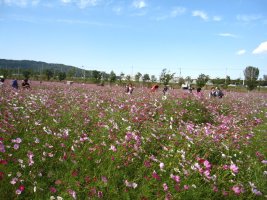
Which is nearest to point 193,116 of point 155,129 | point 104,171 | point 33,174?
point 155,129

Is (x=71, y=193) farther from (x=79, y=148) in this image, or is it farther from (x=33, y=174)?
(x=79, y=148)

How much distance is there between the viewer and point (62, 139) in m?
4.47

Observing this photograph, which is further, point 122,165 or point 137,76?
point 137,76

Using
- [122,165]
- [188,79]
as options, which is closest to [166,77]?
[188,79]

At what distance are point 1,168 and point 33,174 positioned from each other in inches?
14.1

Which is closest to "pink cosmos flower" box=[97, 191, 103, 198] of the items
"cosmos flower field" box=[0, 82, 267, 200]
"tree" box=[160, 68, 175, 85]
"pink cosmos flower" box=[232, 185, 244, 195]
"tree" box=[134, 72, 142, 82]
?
"cosmos flower field" box=[0, 82, 267, 200]

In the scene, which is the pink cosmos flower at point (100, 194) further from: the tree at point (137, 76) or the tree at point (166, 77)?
the tree at point (137, 76)

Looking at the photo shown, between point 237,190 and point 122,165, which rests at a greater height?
point 122,165

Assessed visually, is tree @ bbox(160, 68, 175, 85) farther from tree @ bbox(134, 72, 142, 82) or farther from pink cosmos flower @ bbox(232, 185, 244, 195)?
pink cosmos flower @ bbox(232, 185, 244, 195)

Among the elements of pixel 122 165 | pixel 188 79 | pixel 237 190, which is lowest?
pixel 237 190

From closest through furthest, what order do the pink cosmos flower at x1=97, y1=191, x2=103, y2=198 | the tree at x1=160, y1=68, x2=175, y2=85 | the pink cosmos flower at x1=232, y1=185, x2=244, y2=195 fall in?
1. the pink cosmos flower at x1=97, y1=191, x2=103, y2=198
2. the pink cosmos flower at x1=232, y1=185, x2=244, y2=195
3. the tree at x1=160, y1=68, x2=175, y2=85

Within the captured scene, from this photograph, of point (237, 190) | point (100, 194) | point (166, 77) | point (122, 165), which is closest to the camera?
point (100, 194)

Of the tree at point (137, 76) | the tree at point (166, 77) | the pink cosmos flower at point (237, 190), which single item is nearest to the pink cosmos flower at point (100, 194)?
the pink cosmos flower at point (237, 190)

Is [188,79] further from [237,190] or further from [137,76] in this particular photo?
[237,190]
